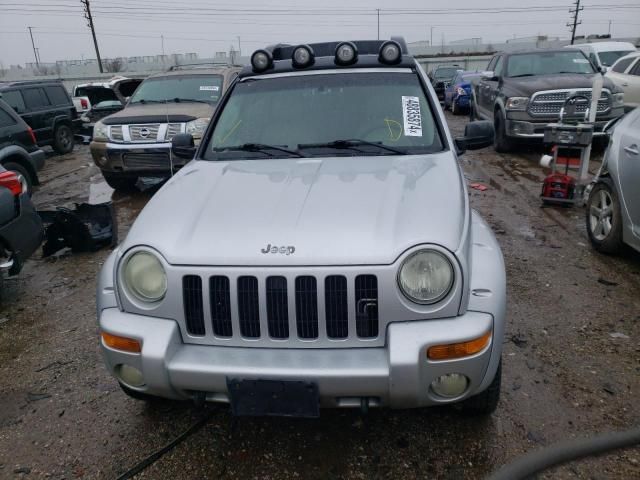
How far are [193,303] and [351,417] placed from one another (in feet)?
3.79

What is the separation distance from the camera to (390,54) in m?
3.56

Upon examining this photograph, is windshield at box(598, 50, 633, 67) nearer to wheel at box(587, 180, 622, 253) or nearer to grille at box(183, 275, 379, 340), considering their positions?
wheel at box(587, 180, 622, 253)

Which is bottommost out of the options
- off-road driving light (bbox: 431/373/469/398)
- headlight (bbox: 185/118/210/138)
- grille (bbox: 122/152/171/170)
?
grille (bbox: 122/152/171/170)

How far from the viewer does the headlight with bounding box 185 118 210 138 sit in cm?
726

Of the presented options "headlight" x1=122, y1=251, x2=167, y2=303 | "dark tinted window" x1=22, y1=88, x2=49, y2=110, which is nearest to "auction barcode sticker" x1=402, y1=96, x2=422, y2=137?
"headlight" x1=122, y1=251, x2=167, y2=303

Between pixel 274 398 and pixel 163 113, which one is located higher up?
pixel 163 113

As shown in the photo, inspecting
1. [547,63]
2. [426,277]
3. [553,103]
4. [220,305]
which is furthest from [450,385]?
[547,63]

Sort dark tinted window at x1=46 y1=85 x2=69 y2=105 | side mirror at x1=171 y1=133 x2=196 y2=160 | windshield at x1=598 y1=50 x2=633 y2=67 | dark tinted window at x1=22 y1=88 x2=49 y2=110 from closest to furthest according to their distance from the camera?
side mirror at x1=171 y1=133 x2=196 y2=160, dark tinted window at x1=22 y1=88 x2=49 y2=110, dark tinted window at x1=46 y1=85 x2=69 y2=105, windshield at x1=598 y1=50 x2=633 y2=67

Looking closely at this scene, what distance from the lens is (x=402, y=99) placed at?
341cm

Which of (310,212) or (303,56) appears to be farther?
(303,56)

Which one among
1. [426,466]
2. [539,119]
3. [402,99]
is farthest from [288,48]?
[539,119]

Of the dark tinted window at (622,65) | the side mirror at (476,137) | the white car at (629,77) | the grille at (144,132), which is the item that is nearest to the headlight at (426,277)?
the side mirror at (476,137)

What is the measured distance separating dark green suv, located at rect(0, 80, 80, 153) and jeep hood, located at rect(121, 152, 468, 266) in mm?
11368

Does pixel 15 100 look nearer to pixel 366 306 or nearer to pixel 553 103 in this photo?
pixel 553 103
